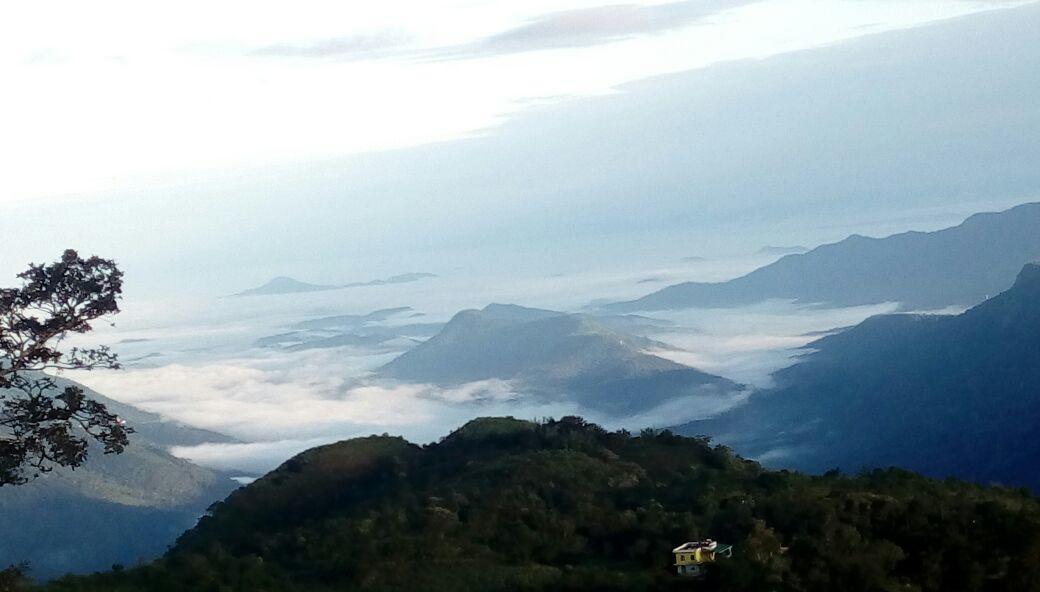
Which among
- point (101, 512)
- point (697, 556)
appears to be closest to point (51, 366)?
point (697, 556)

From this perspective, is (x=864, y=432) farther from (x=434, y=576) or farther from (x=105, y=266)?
(x=105, y=266)

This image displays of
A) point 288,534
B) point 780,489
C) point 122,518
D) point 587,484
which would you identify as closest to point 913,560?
point 780,489

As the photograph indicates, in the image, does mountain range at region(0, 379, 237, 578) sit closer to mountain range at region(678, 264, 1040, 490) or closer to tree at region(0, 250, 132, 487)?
mountain range at region(678, 264, 1040, 490)

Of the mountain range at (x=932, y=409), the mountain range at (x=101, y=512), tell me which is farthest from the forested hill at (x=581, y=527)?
the mountain range at (x=101, y=512)

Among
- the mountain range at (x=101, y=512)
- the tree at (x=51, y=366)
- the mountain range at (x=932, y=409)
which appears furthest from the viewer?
the mountain range at (x=101, y=512)

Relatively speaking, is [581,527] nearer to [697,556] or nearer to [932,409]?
[697,556]

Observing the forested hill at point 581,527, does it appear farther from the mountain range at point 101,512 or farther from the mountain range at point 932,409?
the mountain range at point 101,512

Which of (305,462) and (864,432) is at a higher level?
(305,462)
